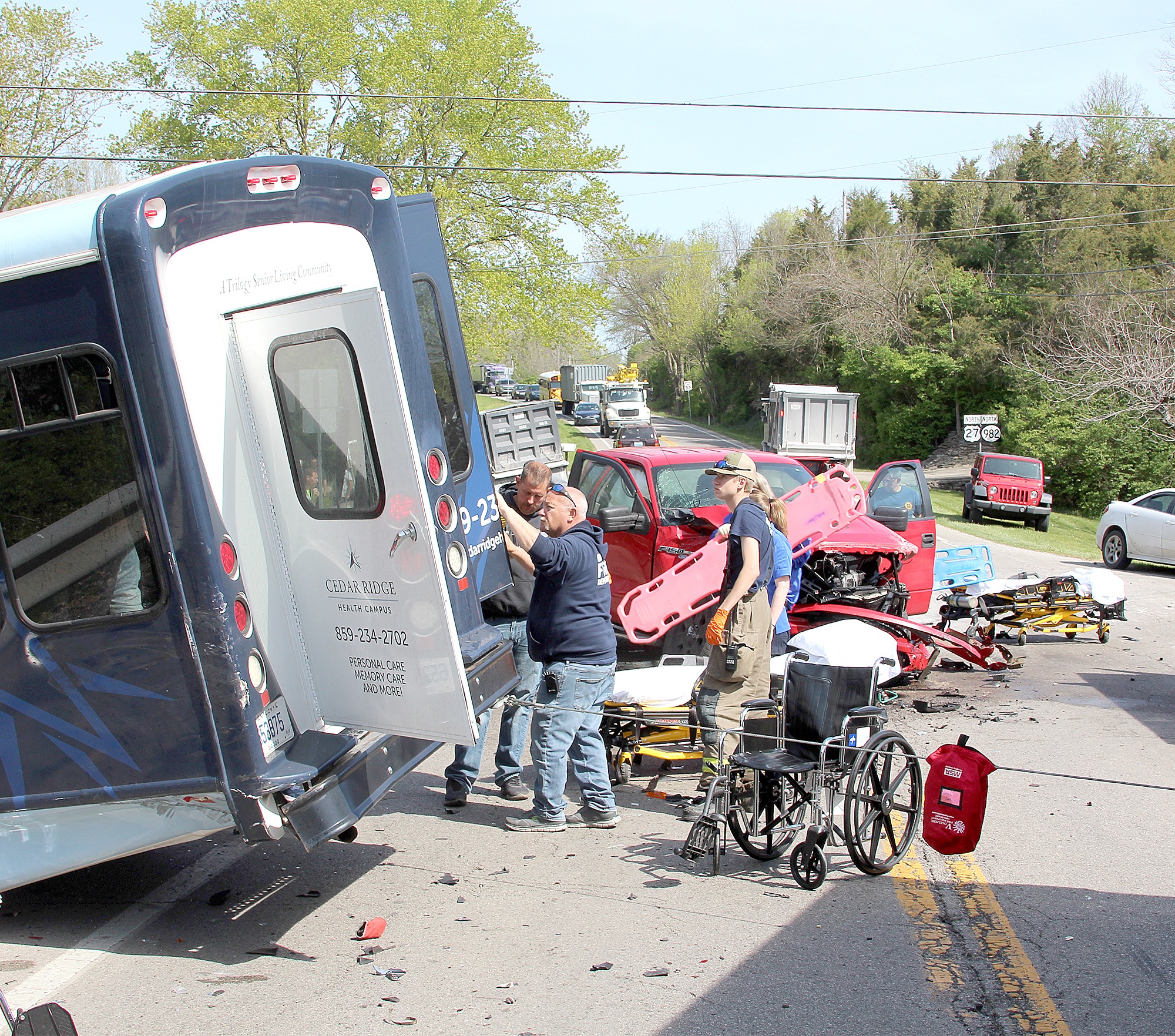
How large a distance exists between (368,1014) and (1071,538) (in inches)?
1005

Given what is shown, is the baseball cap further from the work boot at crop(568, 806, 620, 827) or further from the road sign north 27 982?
the road sign north 27 982

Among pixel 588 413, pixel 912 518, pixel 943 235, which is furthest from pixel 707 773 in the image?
pixel 588 413

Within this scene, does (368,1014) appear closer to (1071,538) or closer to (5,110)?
(1071,538)

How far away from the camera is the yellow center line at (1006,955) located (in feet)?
13.0

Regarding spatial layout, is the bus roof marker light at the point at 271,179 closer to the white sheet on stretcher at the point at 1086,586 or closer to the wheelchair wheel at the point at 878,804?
the wheelchair wheel at the point at 878,804

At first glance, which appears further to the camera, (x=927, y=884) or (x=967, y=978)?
(x=927, y=884)

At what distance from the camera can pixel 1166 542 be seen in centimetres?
1812

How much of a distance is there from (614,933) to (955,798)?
175 cm

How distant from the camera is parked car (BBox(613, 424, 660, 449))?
128 feet

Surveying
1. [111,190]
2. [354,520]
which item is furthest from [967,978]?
[111,190]

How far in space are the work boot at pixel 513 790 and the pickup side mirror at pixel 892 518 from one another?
532cm

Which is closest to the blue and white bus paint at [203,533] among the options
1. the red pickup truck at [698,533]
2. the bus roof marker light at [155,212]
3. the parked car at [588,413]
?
the bus roof marker light at [155,212]

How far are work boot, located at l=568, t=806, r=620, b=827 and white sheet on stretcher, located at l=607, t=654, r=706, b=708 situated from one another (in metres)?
0.82

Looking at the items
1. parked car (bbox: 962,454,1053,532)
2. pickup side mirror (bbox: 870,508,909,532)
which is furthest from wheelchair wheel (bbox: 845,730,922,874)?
parked car (bbox: 962,454,1053,532)
